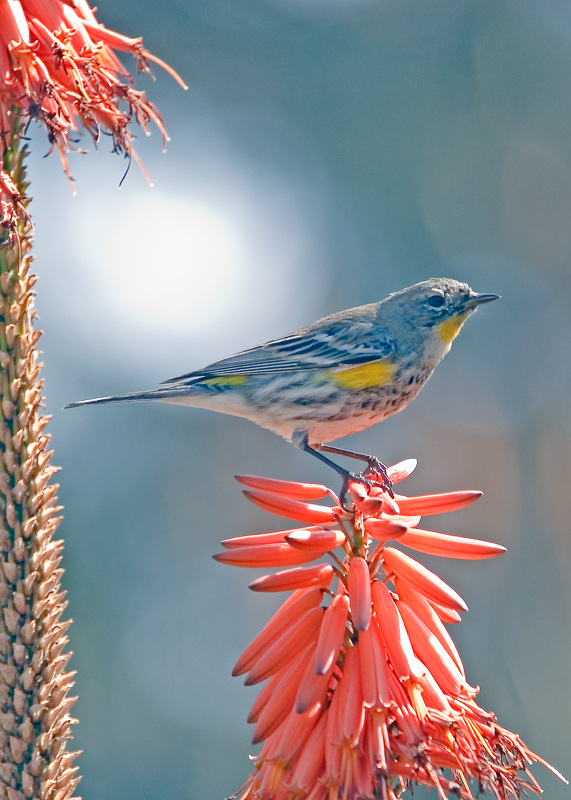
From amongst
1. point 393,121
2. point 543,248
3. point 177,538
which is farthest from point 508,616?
point 393,121

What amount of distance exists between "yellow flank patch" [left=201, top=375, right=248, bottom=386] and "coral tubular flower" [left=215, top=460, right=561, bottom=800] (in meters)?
2.05

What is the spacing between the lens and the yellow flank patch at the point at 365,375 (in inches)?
173

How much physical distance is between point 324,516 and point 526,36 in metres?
10.3

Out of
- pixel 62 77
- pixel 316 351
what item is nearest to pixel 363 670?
pixel 62 77

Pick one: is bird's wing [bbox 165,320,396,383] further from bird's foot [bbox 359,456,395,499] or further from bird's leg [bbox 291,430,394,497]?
bird's foot [bbox 359,456,395,499]

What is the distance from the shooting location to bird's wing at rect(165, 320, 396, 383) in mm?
4641

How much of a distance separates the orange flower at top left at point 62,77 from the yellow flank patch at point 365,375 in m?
1.81

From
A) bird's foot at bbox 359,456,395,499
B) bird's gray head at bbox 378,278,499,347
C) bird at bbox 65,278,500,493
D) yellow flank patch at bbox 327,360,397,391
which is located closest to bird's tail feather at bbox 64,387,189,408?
bird at bbox 65,278,500,493

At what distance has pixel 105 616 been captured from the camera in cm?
867

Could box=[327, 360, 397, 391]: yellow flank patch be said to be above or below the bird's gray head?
below

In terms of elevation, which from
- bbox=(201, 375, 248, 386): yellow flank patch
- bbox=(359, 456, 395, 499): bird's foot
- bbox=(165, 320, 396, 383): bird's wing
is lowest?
bbox=(359, 456, 395, 499): bird's foot

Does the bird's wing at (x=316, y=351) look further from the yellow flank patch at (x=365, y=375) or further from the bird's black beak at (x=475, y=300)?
the bird's black beak at (x=475, y=300)

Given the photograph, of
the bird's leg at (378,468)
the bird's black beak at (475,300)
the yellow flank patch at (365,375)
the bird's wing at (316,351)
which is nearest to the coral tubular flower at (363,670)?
the bird's leg at (378,468)

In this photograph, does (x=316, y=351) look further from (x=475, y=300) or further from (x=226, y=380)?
(x=475, y=300)
